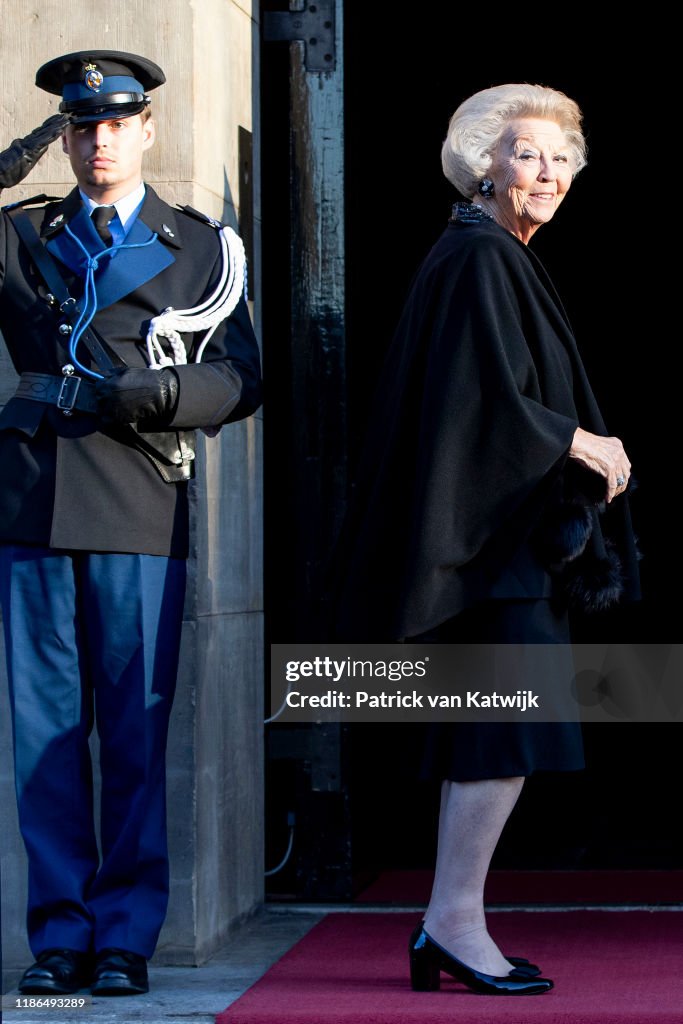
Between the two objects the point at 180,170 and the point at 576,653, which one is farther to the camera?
the point at 576,653

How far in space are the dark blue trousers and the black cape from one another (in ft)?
1.48

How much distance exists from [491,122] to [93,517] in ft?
3.79

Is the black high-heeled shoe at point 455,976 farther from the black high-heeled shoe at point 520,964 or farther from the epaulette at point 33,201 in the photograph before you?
the epaulette at point 33,201

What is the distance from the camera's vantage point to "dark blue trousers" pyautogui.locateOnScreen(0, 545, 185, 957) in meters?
3.62

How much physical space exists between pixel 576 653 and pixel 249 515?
134 centimetres

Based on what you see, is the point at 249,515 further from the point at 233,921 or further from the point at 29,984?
the point at 29,984

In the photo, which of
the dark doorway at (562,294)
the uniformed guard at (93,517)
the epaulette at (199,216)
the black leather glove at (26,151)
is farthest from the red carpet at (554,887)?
the black leather glove at (26,151)

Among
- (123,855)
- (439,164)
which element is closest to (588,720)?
(439,164)

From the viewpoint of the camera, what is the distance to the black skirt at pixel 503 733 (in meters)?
3.45

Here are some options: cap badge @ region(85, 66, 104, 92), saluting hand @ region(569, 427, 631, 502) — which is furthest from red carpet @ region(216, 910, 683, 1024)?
cap badge @ region(85, 66, 104, 92)

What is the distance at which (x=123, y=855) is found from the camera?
3.62 m

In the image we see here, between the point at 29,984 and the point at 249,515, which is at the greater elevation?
the point at 249,515

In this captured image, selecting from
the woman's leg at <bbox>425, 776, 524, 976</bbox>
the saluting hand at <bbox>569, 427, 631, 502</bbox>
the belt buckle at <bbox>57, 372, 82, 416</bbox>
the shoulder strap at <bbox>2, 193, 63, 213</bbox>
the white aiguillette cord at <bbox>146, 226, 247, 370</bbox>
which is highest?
the shoulder strap at <bbox>2, 193, 63, 213</bbox>

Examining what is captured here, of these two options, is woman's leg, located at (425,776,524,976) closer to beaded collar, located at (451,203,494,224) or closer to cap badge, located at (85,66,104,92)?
beaded collar, located at (451,203,494,224)
